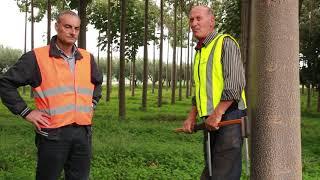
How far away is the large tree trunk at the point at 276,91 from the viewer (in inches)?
152

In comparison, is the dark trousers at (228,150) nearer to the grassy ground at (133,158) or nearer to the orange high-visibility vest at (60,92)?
the orange high-visibility vest at (60,92)

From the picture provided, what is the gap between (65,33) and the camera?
14.5 feet

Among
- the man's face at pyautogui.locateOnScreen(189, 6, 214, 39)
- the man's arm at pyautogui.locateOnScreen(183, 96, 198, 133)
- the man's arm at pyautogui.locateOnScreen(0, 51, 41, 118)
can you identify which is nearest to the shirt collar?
the man's face at pyautogui.locateOnScreen(189, 6, 214, 39)

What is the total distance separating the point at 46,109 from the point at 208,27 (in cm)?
151

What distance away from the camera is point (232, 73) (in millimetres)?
3762

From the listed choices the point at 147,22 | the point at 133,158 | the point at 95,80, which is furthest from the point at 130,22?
the point at 95,80

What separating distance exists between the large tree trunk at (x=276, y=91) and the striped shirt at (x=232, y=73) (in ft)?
0.73

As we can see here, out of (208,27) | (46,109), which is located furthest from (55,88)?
(208,27)

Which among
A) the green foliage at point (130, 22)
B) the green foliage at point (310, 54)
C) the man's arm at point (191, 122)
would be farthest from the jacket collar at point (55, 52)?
the green foliage at point (130, 22)

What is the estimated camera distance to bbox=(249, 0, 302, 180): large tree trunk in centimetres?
386

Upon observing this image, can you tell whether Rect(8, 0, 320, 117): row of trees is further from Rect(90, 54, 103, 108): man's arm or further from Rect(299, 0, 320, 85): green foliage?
Rect(90, 54, 103, 108): man's arm

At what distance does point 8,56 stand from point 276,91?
8475 centimetres

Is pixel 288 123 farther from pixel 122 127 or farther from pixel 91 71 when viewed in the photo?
pixel 122 127

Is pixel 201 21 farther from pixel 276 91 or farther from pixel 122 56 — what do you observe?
pixel 122 56
